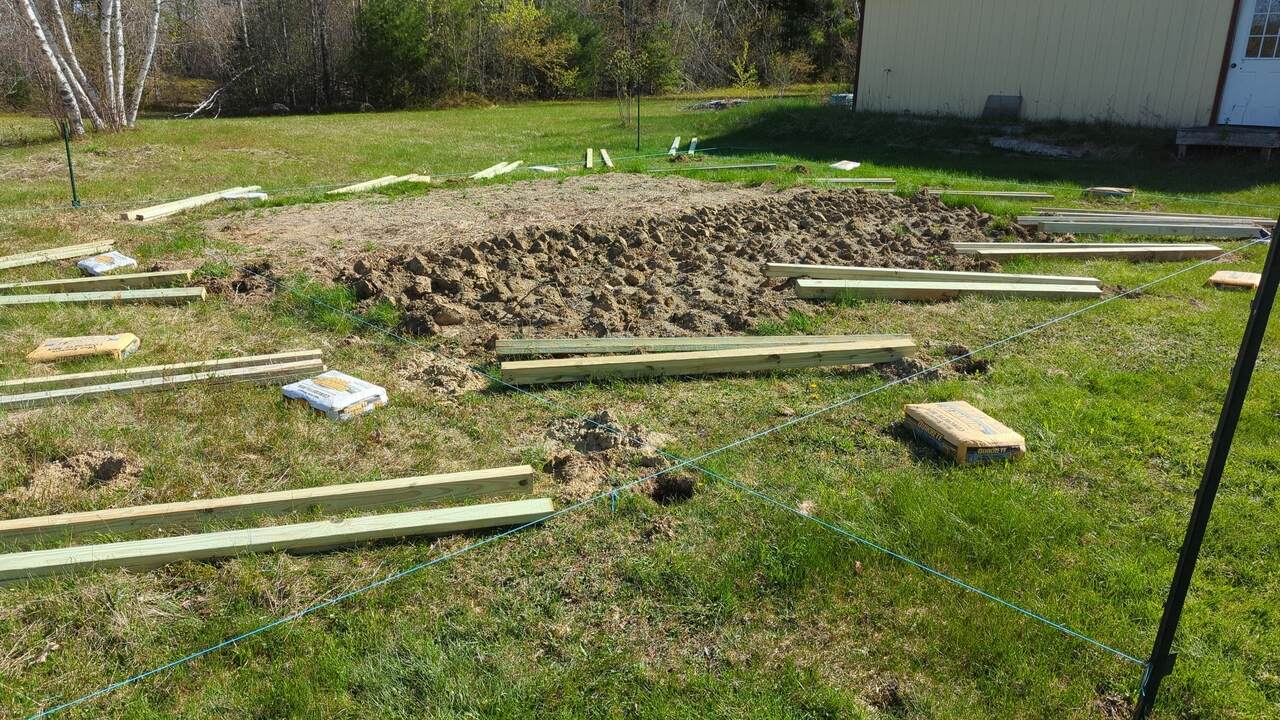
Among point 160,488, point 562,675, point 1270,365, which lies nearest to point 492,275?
point 160,488

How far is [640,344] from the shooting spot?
16.9 feet

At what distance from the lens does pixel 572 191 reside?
10.4m

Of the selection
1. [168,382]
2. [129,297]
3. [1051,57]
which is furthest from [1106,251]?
[1051,57]

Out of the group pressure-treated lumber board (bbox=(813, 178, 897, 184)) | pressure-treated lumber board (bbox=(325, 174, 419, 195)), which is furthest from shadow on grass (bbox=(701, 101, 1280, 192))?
pressure-treated lumber board (bbox=(325, 174, 419, 195))

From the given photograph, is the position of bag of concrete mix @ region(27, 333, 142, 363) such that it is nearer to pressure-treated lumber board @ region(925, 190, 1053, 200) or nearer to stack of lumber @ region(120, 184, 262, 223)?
stack of lumber @ region(120, 184, 262, 223)

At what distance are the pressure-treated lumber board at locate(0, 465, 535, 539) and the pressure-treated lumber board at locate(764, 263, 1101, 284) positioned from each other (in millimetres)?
3751

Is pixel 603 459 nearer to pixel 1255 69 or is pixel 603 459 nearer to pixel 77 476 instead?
pixel 77 476

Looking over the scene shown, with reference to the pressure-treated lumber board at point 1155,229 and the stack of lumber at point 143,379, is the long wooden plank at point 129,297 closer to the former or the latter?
the stack of lumber at point 143,379

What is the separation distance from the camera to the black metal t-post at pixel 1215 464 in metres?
1.94

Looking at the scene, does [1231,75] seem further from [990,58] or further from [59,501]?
[59,501]

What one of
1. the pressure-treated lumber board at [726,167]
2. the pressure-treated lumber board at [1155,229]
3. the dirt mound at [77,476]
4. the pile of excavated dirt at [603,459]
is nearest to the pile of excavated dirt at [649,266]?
the pressure-treated lumber board at [1155,229]

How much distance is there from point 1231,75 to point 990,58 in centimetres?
446

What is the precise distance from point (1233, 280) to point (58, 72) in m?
18.3

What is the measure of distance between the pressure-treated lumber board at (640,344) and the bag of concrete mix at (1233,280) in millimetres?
3613
